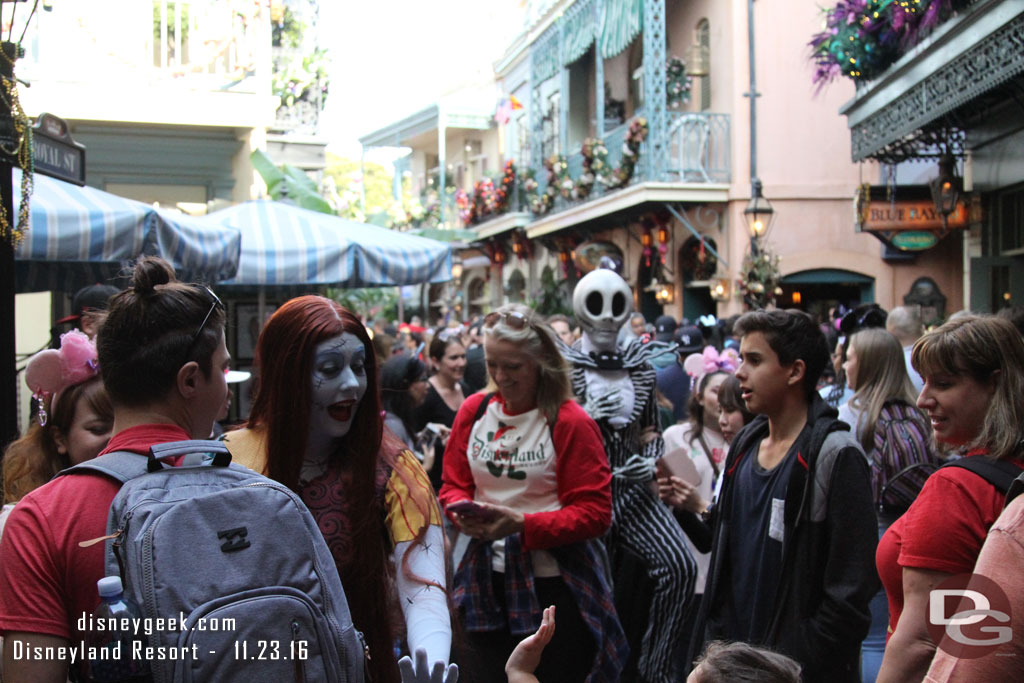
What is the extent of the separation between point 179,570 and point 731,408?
364 centimetres

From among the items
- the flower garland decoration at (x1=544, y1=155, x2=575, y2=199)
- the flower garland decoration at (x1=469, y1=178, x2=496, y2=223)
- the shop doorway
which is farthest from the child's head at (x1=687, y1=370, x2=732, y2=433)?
the flower garland decoration at (x1=469, y1=178, x2=496, y2=223)

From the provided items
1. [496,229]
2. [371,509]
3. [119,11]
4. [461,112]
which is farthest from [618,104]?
[371,509]

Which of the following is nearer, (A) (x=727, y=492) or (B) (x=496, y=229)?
(A) (x=727, y=492)

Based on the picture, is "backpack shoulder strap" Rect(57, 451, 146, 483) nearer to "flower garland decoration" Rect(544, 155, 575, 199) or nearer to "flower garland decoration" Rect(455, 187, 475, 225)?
"flower garland decoration" Rect(544, 155, 575, 199)

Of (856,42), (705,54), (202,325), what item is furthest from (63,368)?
(705,54)

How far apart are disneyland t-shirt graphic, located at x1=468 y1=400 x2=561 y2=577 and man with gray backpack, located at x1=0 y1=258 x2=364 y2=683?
1.98 m

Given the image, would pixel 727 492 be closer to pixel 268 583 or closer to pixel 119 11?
pixel 268 583

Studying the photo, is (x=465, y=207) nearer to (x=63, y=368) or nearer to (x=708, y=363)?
(x=708, y=363)

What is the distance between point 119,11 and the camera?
1064cm

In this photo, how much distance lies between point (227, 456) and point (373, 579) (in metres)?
0.77

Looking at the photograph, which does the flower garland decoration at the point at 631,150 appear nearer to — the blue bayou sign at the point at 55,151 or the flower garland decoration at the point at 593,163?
the flower garland decoration at the point at 593,163

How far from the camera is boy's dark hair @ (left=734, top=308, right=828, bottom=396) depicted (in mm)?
3438

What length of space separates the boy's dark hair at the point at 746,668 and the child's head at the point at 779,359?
156 centimetres

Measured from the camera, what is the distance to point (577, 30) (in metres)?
20.2
